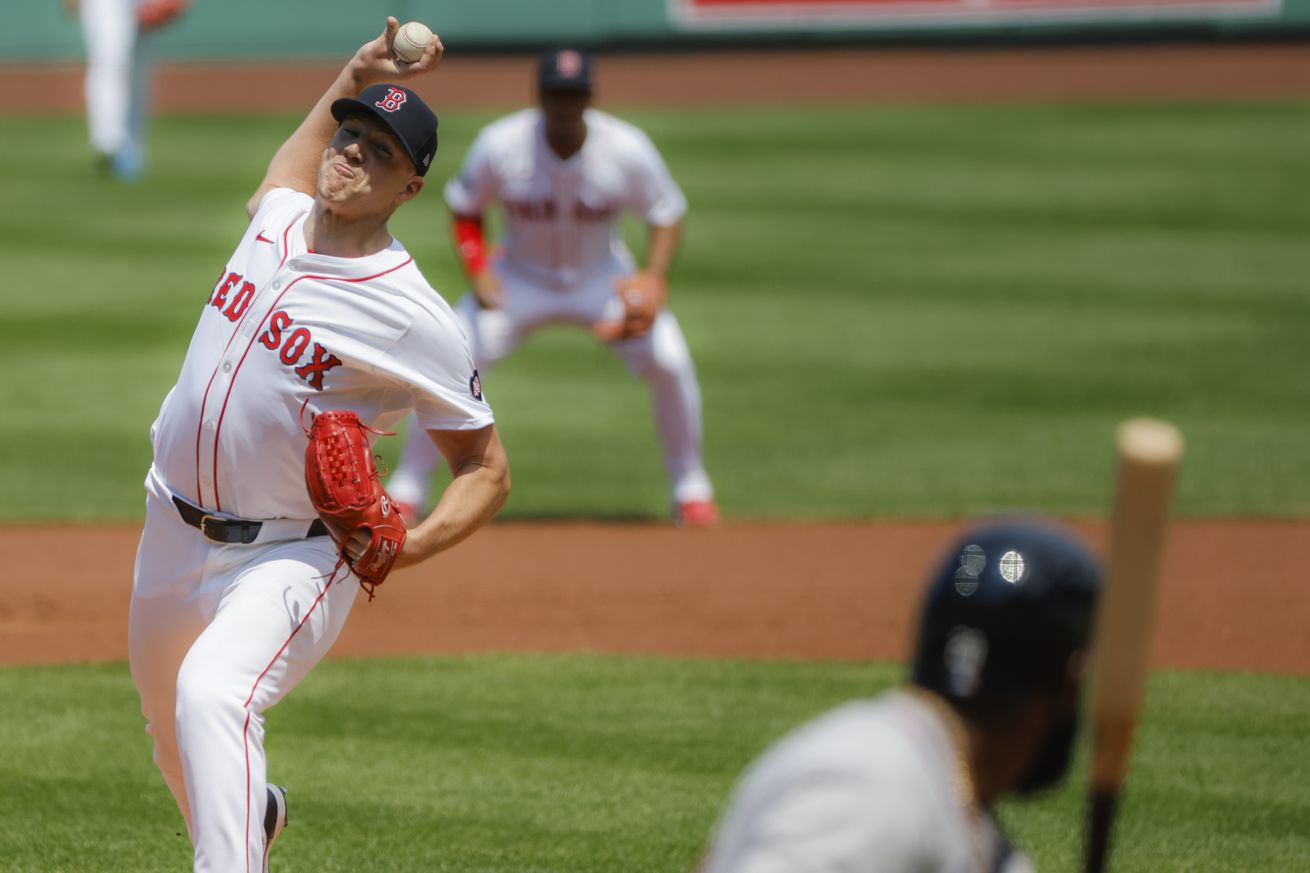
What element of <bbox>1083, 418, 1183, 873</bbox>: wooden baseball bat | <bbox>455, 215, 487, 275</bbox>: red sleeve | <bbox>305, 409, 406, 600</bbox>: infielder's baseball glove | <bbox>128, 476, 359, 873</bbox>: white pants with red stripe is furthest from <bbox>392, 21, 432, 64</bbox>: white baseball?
<bbox>455, 215, 487, 275</bbox>: red sleeve

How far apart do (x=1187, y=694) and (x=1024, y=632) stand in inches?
182

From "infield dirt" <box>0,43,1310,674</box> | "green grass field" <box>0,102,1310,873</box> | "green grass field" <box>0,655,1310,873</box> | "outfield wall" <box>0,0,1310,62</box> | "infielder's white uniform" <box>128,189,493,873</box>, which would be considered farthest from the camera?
"outfield wall" <box>0,0,1310,62</box>

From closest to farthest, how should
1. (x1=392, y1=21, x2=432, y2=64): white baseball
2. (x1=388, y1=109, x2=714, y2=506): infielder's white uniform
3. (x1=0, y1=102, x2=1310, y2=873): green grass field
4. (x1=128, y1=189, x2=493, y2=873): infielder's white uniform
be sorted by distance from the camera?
(x1=128, y1=189, x2=493, y2=873): infielder's white uniform → (x1=392, y1=21, x2=432, y2=64): white baseball → (x1=0, y1=102, x2=1310, y2=873): green grass field → (x1=388, y1=109, x2=714, y2=506): infielder's white uniform

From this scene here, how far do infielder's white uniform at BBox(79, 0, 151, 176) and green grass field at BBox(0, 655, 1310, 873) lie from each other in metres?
13.0

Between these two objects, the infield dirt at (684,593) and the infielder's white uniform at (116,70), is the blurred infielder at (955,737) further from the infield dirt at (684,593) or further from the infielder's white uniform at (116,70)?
the infielder's white uniform at (116,70)

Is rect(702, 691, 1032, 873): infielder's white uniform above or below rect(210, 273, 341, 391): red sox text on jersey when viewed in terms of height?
above

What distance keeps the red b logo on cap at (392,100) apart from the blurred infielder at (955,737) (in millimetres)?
2225

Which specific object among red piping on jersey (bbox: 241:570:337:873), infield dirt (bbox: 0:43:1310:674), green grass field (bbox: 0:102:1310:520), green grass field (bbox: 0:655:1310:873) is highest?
red piping on jersey (bbox: 241:570:337:873)

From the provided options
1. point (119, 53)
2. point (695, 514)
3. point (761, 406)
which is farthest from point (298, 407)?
point (119, 53)

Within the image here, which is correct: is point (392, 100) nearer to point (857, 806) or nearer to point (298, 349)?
point (298, 349)

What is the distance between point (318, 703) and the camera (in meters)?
6.43

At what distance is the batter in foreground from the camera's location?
4.14 m

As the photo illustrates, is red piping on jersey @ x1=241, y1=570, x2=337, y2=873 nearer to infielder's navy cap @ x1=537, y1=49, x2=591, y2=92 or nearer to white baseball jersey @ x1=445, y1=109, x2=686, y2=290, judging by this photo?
infielder's navy cap @ x1=537, y1=49, x2=591, y2=92

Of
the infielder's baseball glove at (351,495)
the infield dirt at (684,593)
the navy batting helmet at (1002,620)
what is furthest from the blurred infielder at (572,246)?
the navy batting helmet at (1002,620)
